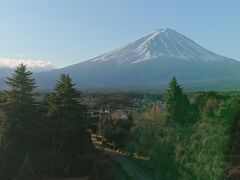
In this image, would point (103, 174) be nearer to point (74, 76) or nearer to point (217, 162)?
point (217, 162)

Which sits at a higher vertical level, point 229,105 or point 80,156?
point 229,105

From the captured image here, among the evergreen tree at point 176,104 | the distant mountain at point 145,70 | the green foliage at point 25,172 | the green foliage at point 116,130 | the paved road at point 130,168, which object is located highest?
the distant mountain at point 145,70

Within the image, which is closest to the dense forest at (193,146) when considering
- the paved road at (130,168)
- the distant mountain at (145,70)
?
the paved road at (130,168)

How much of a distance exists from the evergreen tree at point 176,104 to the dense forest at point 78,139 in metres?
0.21

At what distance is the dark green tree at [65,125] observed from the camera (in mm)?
25533

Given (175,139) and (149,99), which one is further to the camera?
(149,99)

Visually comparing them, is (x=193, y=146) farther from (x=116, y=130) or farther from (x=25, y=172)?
(x=116, y=130)

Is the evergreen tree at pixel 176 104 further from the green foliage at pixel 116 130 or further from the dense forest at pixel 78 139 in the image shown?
the green foliage at pixel 116 130

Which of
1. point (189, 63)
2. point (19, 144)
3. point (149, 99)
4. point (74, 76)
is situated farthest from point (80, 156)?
point (189, 63)

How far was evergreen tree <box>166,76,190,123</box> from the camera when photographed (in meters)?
29.3

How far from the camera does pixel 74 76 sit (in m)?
173

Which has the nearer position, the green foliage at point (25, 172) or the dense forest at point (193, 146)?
the dense forest at point (193, 146)

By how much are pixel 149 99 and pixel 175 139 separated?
1887 inches

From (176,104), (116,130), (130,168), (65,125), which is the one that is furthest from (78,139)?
(116,130)
